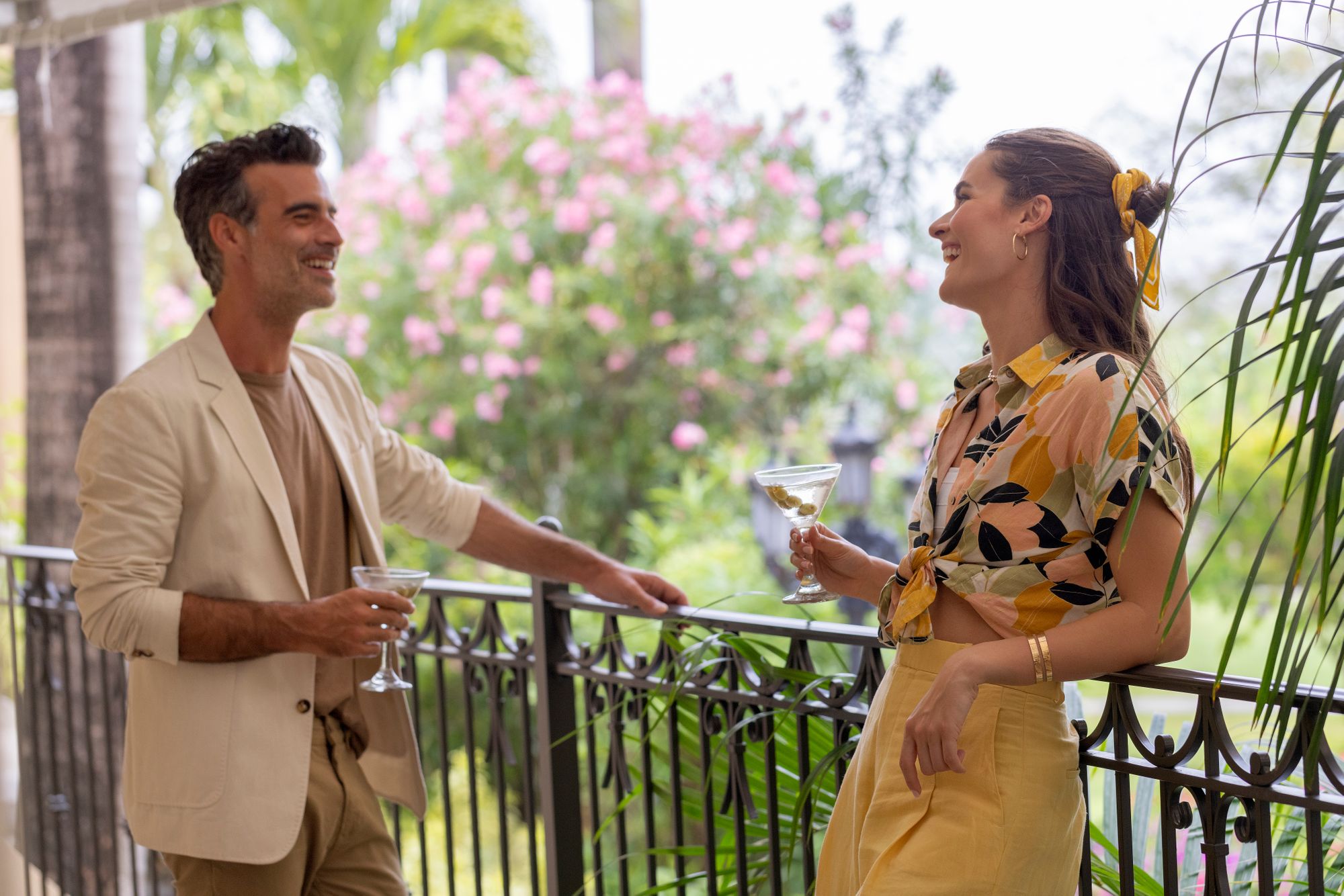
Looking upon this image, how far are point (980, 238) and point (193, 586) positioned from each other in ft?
5.27

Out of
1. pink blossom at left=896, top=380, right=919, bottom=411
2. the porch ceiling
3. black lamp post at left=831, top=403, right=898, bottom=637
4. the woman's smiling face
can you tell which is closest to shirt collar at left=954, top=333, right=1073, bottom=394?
the woman's smiling face

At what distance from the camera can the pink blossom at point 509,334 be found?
7703 millimetres

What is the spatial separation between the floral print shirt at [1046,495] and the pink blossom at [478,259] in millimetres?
6562

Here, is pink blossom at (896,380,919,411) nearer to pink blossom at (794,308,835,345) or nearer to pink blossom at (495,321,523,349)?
pink blossom at (794,308,835,345)

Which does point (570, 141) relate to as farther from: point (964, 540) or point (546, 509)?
point (964, 540)

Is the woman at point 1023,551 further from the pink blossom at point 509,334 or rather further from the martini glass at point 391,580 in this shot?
the pink blossom at point 509,334

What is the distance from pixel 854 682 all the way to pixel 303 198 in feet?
5.15

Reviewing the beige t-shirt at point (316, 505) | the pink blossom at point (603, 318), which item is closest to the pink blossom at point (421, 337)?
the pink blossom at point (603, 318)

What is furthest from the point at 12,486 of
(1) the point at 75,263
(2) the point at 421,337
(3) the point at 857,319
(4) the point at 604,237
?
(3) the point at 857,319

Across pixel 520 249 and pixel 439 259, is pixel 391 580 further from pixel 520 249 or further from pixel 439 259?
pixel 439 259

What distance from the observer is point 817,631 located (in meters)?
1.99

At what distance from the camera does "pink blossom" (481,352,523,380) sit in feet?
25.4

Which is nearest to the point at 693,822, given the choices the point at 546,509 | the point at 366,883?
the point at 546,509

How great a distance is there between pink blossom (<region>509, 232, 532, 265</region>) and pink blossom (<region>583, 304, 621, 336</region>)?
586mm
